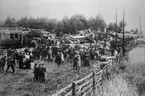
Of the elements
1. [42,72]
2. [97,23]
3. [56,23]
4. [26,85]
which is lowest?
[26,85]

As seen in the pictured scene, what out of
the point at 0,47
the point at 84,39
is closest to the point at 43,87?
the point at 0,47

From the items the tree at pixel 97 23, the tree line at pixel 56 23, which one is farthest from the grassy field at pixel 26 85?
the tree at pixel 97 23

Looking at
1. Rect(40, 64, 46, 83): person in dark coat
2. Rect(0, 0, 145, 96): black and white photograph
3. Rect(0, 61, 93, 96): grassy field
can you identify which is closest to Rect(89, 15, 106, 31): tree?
Rect(0, 0, 145, 96): black and white photograph

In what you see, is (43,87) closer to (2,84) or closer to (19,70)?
(2,84)

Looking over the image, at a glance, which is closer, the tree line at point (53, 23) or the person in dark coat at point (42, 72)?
the person in dark coat at point (42, 72)

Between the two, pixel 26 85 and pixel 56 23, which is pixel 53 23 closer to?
pixel 56 23

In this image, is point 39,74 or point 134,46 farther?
point 134,46

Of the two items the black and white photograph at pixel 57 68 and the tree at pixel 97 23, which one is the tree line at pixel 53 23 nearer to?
the tree at pixel 97 23

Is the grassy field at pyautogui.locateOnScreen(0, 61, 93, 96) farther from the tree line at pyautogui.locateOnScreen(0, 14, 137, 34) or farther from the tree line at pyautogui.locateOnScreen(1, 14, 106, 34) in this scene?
the tree line at pyautogui.locateOnScreen(0, 14, 137, 34)

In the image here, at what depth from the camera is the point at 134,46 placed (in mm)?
37250

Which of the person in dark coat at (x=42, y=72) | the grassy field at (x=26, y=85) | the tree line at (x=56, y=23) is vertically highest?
the tree line at (x=56, y=23)

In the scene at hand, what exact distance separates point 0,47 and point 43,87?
13.2 m

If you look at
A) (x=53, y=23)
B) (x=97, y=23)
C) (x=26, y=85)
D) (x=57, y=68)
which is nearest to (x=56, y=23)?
(x=53, y=23)

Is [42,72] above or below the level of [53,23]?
below
